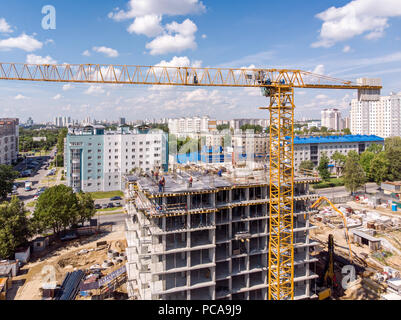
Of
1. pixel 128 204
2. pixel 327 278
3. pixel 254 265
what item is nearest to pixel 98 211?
pixel 128 204

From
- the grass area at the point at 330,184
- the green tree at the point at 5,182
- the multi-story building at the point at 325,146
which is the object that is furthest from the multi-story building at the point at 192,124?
the green tree at the point at 5,182

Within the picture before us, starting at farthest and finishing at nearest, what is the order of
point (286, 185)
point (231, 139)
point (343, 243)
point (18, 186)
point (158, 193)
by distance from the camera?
point (231, 139) → point (18, 186) → point (343, 243) → point (286, 185) → point (158, 193)

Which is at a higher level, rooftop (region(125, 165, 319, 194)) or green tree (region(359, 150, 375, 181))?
rooftop (region(125, 165, 319, 194))

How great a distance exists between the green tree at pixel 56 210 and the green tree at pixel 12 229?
3.89 feet

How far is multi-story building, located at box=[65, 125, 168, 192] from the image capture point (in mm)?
41688

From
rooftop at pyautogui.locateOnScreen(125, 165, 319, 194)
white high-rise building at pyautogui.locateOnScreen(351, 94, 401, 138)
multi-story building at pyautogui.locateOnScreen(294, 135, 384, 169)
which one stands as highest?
white high-rise building at pyautogui.locateOnScreen(351, 94, 401, 138)

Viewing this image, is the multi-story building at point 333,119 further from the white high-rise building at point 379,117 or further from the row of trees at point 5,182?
the row of trees at point 5,182

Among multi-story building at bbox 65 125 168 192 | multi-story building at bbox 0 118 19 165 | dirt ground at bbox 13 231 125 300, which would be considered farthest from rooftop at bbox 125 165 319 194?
multi-story building at bbox 0 118 19 165

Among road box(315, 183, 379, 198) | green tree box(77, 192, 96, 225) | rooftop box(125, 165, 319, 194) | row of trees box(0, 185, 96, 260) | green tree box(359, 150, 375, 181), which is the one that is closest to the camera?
rooftop box(125, 165, 319, 194)

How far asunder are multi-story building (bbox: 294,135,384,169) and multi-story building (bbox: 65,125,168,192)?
87.1 ft

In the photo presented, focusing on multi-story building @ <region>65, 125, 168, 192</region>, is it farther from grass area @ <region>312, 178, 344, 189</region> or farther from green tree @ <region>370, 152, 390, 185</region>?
green tree @ <region>370, 152, 390, 185</region>

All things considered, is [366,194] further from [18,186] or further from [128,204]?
[18,186]
